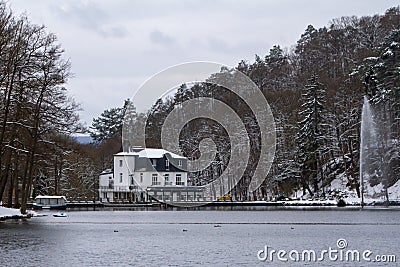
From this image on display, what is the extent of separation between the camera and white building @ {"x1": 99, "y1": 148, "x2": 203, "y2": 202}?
114 meters

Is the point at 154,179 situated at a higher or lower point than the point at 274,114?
lower

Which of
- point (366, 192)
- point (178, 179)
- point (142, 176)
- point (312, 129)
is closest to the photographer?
point (366, 192)

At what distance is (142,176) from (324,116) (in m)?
37.1

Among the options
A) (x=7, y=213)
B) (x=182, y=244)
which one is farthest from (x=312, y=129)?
(x=182, y=244)

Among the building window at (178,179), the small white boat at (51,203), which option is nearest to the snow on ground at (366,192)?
the building window at (178,179)

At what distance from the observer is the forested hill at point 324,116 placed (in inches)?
3155

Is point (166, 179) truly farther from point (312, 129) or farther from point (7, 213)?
point (7, 213)

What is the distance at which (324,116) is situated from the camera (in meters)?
92.6

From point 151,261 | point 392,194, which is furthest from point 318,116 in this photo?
point 151,261

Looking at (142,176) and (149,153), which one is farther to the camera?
(142,176)

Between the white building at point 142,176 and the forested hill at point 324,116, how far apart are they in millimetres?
3313

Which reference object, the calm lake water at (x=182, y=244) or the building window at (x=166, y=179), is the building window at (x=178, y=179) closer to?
the building window at (x=166, y=179)

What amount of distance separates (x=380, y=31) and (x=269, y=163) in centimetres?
3183

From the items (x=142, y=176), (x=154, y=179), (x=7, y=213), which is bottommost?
(x=7, y=213)
